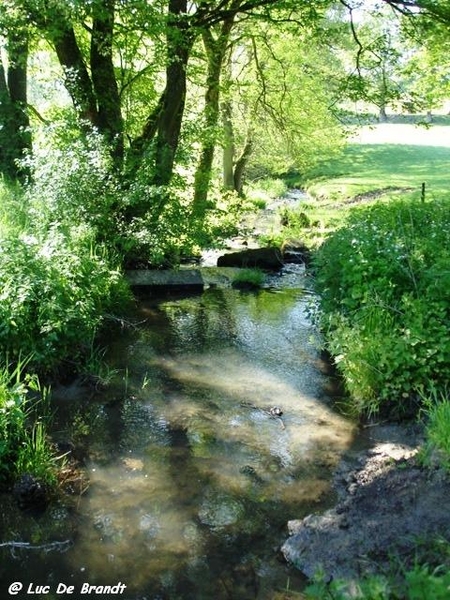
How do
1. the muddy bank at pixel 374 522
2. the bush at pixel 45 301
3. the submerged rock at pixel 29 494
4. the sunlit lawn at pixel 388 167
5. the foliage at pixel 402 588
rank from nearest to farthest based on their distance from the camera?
the foliage at pixel 402 588, the muddy bank at pixel 374 522, the submerged rock at pixel 29 494, the bush at pixel 45 301, the sunlit lawn at pixel 388 167

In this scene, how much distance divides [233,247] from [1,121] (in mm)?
7082

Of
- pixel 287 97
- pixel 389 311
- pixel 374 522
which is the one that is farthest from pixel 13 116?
pixel 374 522

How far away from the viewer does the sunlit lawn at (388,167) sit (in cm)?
2552

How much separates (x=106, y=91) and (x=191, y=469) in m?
9.58

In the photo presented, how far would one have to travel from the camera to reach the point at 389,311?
6801 millimetres

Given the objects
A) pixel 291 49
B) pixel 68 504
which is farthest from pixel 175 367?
pixel 291 49

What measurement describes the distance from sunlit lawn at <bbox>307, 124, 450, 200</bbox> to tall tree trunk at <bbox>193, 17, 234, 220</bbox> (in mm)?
4423

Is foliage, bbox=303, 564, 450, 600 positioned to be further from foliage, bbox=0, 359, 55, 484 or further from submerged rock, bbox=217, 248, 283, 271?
submerged rock, bbox=217, 248, 283, 271

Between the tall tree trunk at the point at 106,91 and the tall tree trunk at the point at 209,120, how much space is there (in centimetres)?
208

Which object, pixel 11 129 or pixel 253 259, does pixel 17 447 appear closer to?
pixel 253 259

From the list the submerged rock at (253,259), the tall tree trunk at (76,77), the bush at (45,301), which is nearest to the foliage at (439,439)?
the bush at (45,301)

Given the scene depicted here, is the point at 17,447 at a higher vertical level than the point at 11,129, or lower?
lower

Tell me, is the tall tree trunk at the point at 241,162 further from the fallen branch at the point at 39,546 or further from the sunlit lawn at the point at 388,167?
the fallen branch at the point at 39,546

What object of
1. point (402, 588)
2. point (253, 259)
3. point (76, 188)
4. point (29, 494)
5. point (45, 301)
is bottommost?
point (29, 494)
